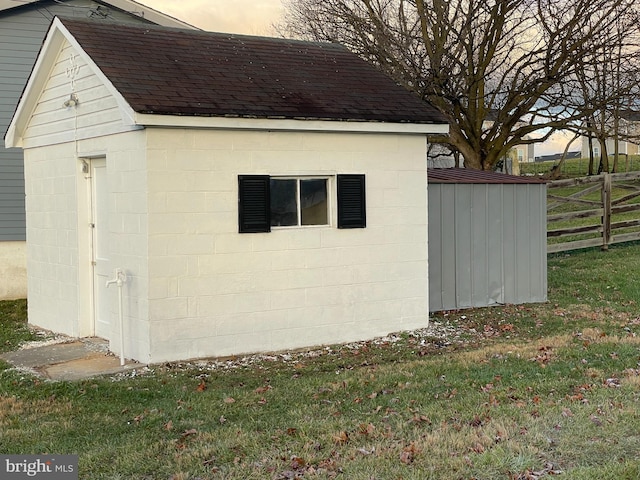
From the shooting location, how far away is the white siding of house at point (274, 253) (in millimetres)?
9367

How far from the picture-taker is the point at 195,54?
35.1 ft

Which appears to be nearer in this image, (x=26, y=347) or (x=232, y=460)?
(x=232, y=460)

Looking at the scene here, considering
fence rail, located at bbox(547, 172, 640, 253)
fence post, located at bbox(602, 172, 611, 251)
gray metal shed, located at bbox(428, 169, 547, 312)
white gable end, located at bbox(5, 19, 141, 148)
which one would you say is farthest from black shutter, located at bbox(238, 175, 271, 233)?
fence post, located at bbox(602, 172, 611, 251)

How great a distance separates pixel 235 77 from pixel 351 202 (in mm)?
2135

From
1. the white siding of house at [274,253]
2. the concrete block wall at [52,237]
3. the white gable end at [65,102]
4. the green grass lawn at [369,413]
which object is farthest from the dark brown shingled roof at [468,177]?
the concrete block wall at [52,237]

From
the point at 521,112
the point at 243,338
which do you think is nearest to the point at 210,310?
the point at 243,338

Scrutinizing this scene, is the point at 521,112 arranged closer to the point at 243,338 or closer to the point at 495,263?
the point at 495,263

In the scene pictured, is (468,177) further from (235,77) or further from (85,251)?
(85,251)

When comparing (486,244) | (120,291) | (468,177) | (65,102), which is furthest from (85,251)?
(486,244)

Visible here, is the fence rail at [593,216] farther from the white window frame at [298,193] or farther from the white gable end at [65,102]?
the white gable end at [65,102]

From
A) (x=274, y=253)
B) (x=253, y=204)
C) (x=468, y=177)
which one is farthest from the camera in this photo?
(x=468, y=177)

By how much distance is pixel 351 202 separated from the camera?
1052cm

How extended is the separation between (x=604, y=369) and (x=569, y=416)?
189cm

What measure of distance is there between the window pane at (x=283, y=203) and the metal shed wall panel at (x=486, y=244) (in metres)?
2.55
